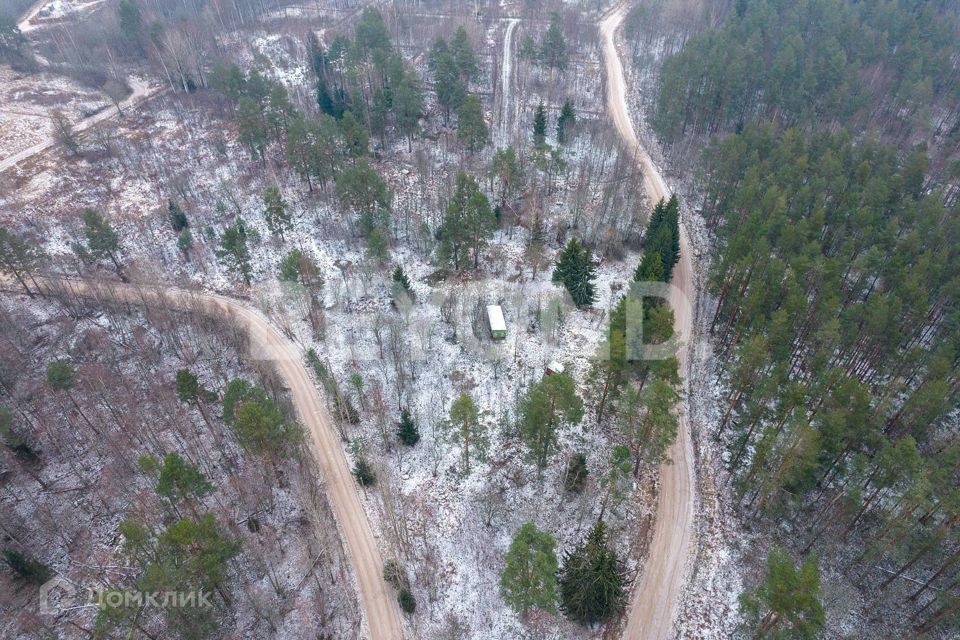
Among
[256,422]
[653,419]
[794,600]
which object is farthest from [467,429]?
[794,600]

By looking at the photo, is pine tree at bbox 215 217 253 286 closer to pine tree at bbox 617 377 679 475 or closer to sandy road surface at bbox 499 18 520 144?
pine tree at bbox 617 377 679 475

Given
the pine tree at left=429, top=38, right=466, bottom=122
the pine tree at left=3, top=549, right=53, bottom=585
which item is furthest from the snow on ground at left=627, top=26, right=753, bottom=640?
the pine tree at left=429, top=38, right=466, bottom=122

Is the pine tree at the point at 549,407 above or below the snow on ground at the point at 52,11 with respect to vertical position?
below

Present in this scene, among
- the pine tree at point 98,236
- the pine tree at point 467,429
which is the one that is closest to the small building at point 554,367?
the pine tree at point 467,429

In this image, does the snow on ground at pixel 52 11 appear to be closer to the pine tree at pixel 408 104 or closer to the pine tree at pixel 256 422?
the pine tree at pixel 408 104

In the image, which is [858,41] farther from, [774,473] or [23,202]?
[23,202]

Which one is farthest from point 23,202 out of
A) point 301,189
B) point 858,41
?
point 858,41
